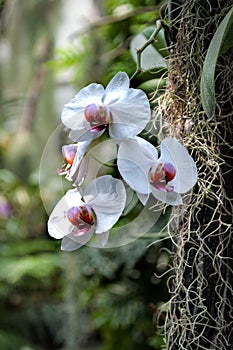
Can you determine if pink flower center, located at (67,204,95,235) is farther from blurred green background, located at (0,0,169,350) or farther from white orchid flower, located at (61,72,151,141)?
blurred green background, located at (0,0,169,350)

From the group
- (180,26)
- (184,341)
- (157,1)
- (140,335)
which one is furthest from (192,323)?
(140,335)

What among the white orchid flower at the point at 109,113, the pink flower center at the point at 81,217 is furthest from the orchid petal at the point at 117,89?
the pink flower center at the point at 81,217

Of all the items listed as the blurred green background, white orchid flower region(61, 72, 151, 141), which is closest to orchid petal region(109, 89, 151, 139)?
white orchid flower region(61, 72, 151, 141)

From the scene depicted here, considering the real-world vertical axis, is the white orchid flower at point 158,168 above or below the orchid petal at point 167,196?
above

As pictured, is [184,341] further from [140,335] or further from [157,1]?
[140,335]

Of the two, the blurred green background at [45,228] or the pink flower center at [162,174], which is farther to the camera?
the blurred green background at [45,228]

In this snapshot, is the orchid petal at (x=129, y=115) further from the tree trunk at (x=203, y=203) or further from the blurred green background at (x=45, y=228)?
the blurred green background at (x=45, y=228)
